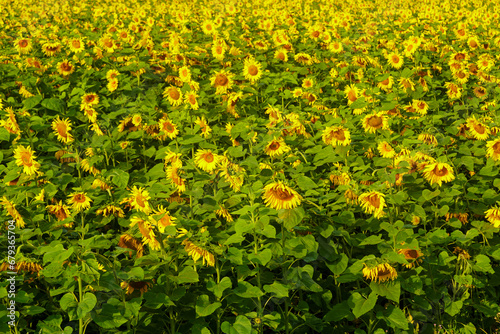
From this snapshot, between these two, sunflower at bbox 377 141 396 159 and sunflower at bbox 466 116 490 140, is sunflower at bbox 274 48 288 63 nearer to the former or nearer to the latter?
sunflower at bbox 466 116 490 140

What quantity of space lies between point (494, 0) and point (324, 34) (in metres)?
10.7

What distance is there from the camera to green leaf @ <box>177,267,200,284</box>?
2.67 metres

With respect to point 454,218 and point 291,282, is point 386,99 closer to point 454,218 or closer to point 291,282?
point 454,218

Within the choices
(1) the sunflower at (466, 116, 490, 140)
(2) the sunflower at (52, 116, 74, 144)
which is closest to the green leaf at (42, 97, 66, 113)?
(2) the sunflower at (52, 116, 74, 144)

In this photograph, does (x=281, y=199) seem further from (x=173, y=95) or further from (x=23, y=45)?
(x=23, y=45)

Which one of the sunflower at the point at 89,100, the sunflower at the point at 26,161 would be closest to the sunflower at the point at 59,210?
the sunflower at the point at 26,161

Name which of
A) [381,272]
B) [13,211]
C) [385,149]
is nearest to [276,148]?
[385,149]

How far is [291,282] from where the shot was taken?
2918 millimetres

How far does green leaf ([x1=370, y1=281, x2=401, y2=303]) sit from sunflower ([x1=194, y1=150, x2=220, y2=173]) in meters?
1.39

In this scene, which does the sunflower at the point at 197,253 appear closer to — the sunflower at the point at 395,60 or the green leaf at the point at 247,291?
the green leaf at the point at 247,291

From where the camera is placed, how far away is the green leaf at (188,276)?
8.75 feet

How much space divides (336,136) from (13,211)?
2498 millimetres

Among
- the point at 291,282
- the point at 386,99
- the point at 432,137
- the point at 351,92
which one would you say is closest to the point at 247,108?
the point at 351,92

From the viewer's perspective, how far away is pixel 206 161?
3684mm
